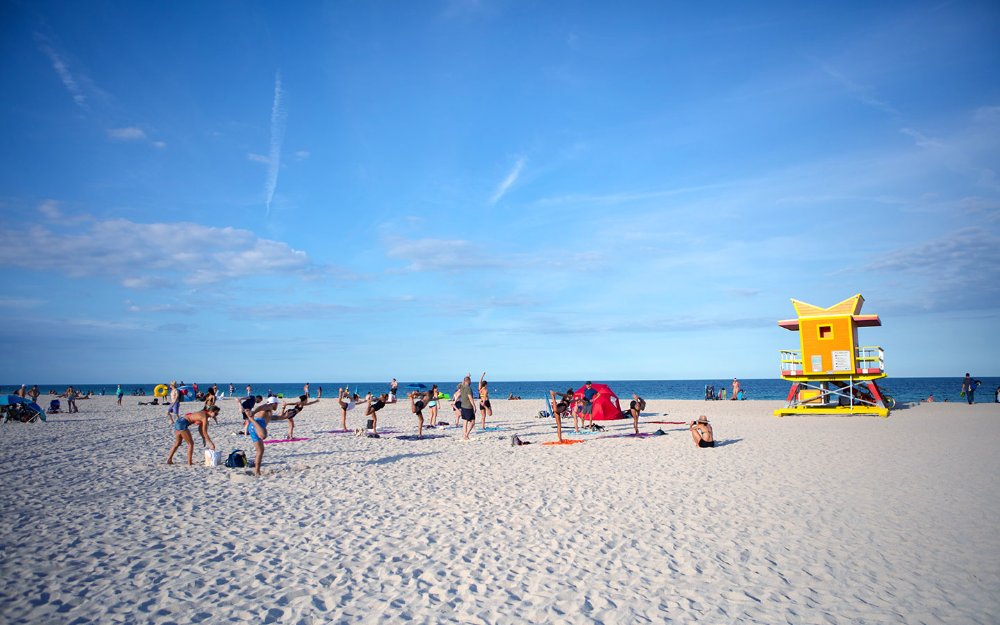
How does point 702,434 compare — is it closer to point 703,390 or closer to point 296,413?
point 296,413

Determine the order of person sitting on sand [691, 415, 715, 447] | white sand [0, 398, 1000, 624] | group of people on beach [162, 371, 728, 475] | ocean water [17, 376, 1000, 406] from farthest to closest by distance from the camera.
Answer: ocean water [17, 376, 1000, 406], person sitting on sand [691, 415, 715, 447], group of people on beach [162, 371, 728, 475], white sand [0, 398, 1000, 624]

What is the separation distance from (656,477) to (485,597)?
6111 mm

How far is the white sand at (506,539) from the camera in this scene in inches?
185

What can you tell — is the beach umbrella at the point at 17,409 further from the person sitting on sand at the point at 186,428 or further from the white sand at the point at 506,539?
the person sitting on sand at the point at 186,428

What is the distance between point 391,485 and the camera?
31.5 feet

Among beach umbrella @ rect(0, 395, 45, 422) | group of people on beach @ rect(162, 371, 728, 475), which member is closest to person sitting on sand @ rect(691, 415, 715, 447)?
group of people on beach @ rect(162, 371, 728, 475)

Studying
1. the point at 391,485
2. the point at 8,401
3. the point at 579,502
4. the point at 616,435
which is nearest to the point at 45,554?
the point at 391,485

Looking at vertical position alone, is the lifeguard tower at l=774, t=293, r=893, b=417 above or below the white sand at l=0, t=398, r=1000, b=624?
above

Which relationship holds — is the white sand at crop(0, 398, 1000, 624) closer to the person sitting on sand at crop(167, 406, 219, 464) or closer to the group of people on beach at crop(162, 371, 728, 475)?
the person sitting on sand at crop(167, 406, 219, 464)

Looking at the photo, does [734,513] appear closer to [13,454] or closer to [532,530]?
[532,530]

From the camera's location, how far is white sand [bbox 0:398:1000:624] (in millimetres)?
4699

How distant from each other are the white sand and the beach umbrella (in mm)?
11691

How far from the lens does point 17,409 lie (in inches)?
830

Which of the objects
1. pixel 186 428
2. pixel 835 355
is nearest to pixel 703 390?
pixel 835 355
